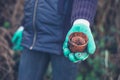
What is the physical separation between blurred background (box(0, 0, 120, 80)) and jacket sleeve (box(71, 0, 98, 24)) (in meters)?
1.23

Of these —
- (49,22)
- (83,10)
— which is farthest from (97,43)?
(83,10)

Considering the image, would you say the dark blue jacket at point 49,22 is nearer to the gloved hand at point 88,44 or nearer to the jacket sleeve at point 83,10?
the jacket sleeve at point 83,10

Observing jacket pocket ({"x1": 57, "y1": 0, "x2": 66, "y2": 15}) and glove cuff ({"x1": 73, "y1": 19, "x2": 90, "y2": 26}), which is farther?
jacket pocket ({"x1": 57, "y1": 0, "x2": 66, "y2": 15})

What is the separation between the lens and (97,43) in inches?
109

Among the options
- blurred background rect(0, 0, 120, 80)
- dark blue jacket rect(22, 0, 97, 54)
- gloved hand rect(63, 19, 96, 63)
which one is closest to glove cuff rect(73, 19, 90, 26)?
gloved hand rect(63, 19, 96, 63)

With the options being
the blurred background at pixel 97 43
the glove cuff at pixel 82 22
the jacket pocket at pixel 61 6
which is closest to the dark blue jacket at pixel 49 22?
the jacket pocket at pixel 61 6

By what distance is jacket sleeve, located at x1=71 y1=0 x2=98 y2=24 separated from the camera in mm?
1398

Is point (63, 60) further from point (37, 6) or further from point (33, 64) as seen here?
point (37, 6)

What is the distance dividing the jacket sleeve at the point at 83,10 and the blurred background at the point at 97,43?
1228mm

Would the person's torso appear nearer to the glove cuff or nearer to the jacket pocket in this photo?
the jacket pocket

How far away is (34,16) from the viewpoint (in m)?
1.56

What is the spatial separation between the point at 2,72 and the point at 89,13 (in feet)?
4.39

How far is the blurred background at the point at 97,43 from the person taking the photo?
258 centimetres

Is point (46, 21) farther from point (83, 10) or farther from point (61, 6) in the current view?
point (83, 10)
